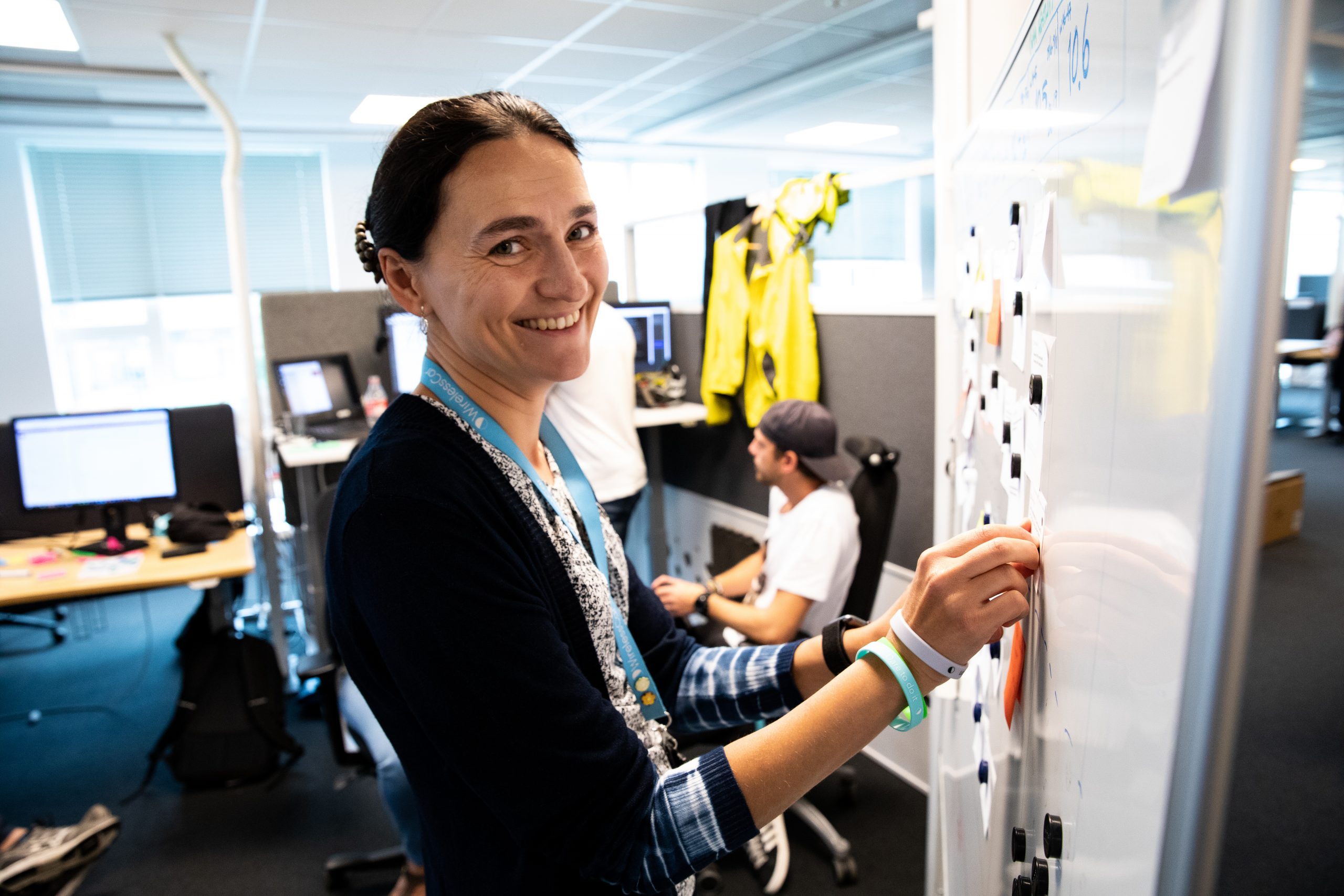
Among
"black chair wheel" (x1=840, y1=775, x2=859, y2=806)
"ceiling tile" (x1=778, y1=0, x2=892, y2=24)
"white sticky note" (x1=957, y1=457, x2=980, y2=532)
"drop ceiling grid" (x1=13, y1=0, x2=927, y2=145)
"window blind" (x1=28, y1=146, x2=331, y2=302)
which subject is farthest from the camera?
"window blind" (x1=28, y1=146, x2=331, y2=302)

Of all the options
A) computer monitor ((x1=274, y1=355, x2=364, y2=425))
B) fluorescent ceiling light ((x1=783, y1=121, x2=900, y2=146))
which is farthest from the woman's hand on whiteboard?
fluorescent ceiling light ((x1=783, y1=121, x2=900, y2=146))

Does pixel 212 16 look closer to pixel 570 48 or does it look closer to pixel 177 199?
pixel 570 48

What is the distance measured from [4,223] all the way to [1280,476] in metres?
6.31

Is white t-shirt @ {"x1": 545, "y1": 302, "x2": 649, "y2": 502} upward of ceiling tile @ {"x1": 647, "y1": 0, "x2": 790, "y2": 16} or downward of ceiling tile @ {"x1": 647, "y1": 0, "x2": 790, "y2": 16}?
→ downward

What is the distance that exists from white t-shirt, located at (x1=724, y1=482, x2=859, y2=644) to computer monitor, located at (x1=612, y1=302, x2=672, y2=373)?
1.60 meters

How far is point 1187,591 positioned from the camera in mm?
258

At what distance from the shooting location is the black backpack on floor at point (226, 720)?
2.36 meters

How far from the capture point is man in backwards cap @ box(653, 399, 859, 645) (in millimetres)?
1774

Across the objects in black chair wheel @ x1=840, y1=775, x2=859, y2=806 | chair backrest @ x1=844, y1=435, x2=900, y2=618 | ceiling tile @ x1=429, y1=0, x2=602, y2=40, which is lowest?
black chair wheel @ x1=840, y1=775, x2=859, y2=806

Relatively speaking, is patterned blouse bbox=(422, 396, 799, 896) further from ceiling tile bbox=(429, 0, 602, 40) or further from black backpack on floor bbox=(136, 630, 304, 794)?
ceiling tile bbox=(429, 0, 602, 40)

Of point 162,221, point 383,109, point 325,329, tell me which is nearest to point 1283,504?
point 325,329

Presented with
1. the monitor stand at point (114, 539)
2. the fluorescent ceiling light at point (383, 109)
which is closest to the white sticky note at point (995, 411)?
the monitor stand at point (114, 539)

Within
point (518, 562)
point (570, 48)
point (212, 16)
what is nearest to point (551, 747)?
point (518, 562)

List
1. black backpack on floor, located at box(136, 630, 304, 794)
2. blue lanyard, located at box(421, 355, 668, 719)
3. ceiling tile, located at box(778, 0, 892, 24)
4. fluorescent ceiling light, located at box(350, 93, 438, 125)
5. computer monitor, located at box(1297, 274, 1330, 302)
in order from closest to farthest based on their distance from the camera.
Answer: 1. computer monitor, located at box(1297, 274, 1330, 302)
2. blue lanyard, located at box(421, 355, 668, 719)
3. black backpack on floor, located at box(136, 630, 304, 794)
4. ceiling tile, located at box(778, 0, 892, 24)
5. fluorescent ceiling light, located at box(350, 93, 438, 125)
